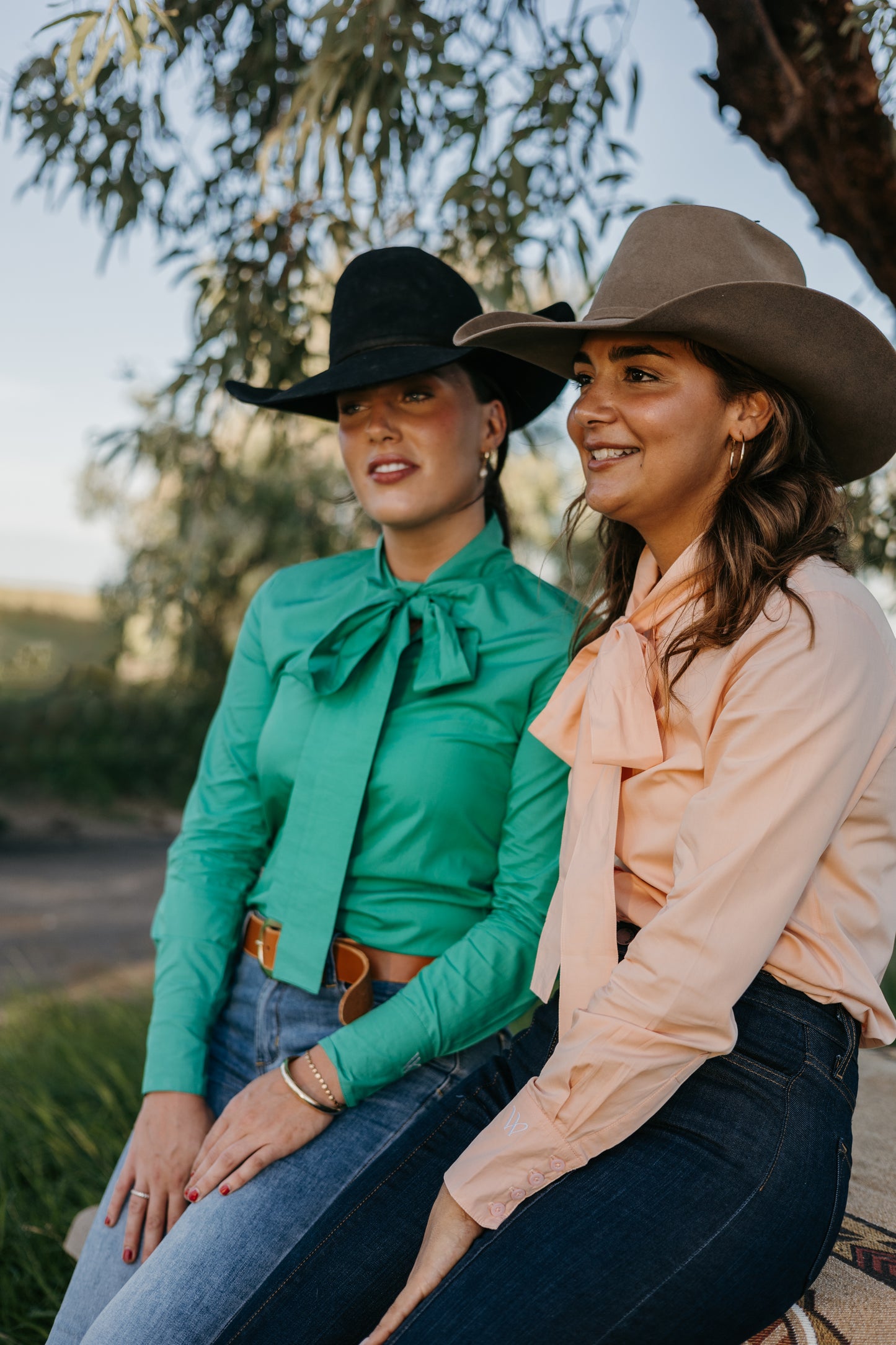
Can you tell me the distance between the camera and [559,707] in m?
1.96

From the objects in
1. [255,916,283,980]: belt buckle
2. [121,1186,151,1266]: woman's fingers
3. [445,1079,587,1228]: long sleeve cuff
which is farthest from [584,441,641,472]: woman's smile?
[121,1186,151,1266]: woman's fingers

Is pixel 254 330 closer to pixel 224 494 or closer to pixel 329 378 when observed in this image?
pixel 224 494

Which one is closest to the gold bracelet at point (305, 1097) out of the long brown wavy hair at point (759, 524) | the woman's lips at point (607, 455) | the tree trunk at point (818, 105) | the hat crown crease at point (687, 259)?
the long brown wavy hair at point (759, 524)

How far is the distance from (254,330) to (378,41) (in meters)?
1.17

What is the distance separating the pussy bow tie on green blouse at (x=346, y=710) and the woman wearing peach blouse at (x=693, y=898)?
15.2 inches

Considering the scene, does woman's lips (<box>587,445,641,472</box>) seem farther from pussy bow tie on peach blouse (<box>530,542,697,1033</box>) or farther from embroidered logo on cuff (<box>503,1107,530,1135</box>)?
embroidered logo on cuff (<box>503,1107,530,1135</box>)

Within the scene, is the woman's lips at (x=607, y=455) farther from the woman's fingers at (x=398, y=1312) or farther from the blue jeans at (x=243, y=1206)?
the woman's fingers at (x=398, y=1312)

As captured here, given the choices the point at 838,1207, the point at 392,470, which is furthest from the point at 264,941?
the point at 838,1207

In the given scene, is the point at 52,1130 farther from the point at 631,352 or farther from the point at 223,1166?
the point at 631,352

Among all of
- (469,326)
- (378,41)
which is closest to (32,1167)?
(469,326)

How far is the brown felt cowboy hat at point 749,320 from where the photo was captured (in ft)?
5.54

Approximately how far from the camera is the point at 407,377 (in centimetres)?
229

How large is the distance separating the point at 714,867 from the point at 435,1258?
678 mm

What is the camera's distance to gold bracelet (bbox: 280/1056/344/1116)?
76.3 inches
